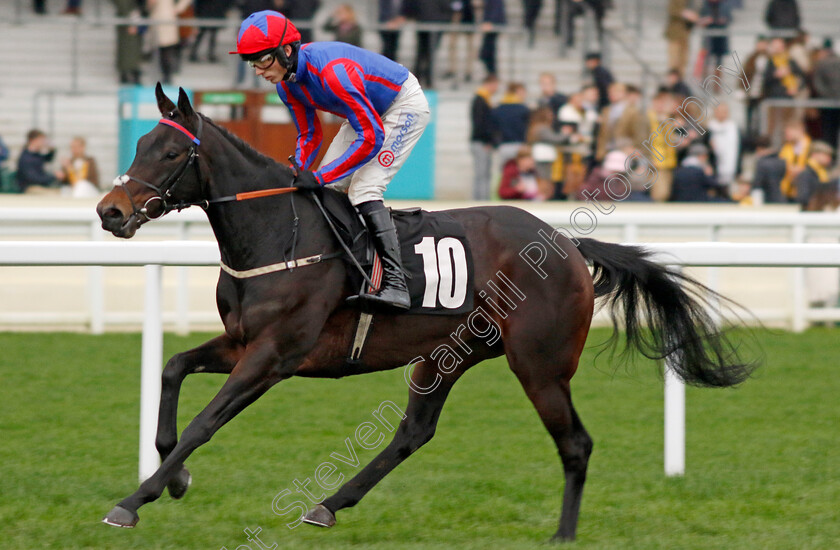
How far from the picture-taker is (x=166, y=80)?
1198cm

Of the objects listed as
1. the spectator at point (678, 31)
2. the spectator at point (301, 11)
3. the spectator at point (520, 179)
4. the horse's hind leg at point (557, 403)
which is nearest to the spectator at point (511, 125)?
the spectator at point (520, 179)

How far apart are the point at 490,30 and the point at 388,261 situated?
8928mm

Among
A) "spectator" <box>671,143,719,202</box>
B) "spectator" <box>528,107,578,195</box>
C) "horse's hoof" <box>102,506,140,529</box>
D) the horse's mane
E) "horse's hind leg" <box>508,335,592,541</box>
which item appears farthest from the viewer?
"spectator" <box>528,107,578,195</box>

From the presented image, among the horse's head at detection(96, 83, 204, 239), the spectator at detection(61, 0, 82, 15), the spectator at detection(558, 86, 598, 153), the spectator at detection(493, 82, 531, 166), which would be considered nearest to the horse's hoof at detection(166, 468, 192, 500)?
the horse's head at detection(96, 83, 204, 239)

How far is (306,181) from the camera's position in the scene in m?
4.04

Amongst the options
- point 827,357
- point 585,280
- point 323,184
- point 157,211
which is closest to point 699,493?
point 585,280

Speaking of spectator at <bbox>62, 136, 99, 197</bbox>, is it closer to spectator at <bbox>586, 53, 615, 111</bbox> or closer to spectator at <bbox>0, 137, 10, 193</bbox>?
spectator at <bbox>0, 137, 10, 193</bbox>

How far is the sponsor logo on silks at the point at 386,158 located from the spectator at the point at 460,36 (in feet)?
27.8

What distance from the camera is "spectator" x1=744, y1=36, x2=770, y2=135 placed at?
39.5ft

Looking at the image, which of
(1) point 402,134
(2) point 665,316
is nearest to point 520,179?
(2) point 665,316

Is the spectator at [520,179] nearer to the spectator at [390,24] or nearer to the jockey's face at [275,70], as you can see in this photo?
the spectator at [390,24]

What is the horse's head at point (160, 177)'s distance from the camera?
363 cm

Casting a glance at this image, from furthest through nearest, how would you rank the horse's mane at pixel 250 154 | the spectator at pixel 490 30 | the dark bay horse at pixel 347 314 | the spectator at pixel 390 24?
the spectator at pixel 490 30 < the spectator at pixel 390 24 < the horse's mane at pixel 250 154 < the dark bay horse at pixel 347 314

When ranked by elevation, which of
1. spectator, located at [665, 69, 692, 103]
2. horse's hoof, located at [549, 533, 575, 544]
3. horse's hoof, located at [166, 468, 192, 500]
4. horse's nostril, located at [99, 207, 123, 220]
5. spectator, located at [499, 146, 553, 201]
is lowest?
horse's hoof, located at [549, 533, 575, 544]
